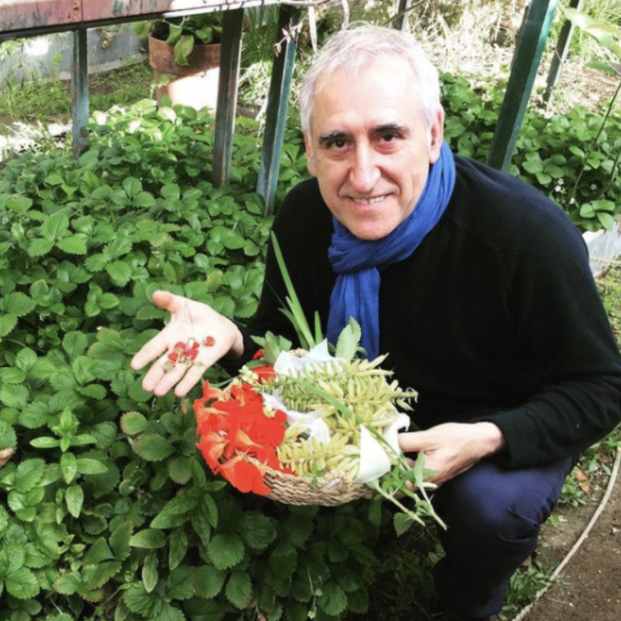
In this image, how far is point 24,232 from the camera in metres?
3.16

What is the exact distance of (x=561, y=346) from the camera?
1.97 meters

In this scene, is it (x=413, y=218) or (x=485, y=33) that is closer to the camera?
(x=413, y=218)

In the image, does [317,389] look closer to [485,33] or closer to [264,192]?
[264,192]

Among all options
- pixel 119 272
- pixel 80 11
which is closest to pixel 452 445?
pixel 119 272

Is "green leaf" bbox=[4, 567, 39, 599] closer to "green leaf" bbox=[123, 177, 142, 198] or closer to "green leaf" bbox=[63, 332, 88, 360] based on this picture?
"green leaf" bbox=[63, 332, 88, 360]

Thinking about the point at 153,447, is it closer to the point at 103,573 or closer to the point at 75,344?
the point at 103,573

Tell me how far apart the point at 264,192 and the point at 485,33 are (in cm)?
390

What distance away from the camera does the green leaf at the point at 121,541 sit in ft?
7.22

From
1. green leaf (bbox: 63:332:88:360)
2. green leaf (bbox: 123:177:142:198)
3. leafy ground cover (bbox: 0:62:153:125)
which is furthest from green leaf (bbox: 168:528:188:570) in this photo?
leafy ground cover (bbox: 0:62:153:125)

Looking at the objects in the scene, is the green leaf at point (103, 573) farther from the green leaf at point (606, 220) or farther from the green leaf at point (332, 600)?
the green leaf at point (606, 220)

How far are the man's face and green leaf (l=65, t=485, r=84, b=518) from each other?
1123 mm

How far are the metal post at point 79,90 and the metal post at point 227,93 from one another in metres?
0.63

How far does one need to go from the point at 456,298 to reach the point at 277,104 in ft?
6.29

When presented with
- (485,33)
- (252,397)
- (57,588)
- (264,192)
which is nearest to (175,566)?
(57,588)
